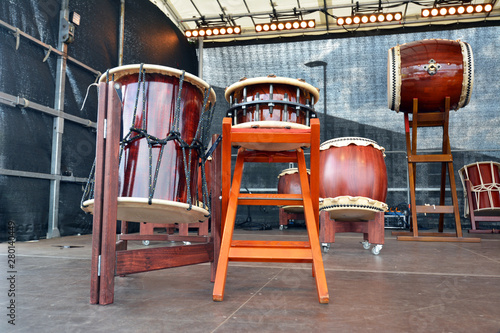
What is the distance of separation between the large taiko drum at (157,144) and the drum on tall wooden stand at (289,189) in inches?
139

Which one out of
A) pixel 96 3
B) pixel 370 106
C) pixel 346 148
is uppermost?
pixel 96 3

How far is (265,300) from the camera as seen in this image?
114 centimetres

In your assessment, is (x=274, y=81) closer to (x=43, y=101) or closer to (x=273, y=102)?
(x=273, y=102)

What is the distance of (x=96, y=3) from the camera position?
4426 mm

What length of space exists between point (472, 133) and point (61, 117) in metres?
5.91

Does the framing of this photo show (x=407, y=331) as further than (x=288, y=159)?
No

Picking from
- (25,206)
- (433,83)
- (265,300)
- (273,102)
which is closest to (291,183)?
(433,83)

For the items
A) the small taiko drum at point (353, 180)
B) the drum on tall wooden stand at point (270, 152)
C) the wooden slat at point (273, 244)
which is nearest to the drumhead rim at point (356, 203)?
the small taiko drum at point (353, 180)

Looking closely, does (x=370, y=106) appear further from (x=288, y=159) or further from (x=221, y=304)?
(x=221, y=304)

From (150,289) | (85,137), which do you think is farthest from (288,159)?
(85,137)

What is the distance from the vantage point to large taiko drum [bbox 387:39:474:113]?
133 inches

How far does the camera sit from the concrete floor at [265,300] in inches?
35.0

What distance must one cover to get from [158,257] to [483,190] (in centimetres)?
484

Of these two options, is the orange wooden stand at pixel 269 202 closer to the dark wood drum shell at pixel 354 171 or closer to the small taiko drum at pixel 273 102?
the small taiko drum at pixel 273 102
